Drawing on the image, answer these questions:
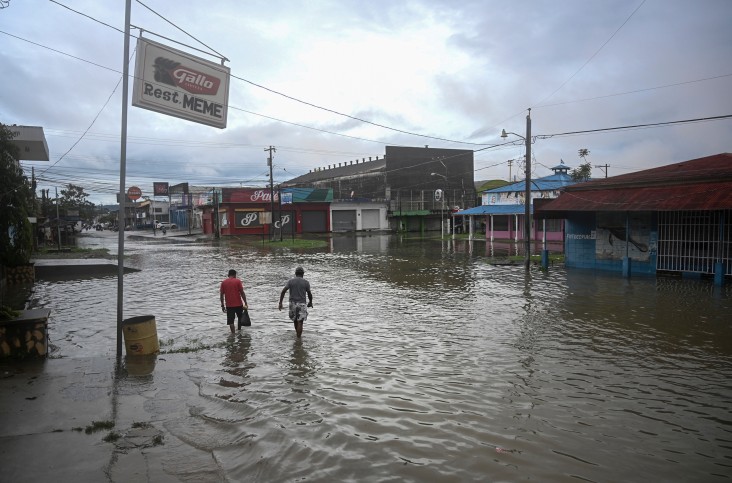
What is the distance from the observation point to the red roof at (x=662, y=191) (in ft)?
58.1

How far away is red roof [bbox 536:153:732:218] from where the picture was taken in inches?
697

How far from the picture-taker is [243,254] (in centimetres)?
3412

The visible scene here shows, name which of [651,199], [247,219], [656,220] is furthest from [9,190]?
[247,219]

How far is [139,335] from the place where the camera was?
29.6 ft

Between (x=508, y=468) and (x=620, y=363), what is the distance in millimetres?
4646

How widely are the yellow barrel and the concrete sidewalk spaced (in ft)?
0.71

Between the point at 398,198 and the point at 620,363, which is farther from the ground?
the point at 398,198

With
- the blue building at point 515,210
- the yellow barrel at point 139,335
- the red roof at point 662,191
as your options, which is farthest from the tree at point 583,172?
the yellow barrel at point 139,335

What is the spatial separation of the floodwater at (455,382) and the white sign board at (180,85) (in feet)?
15.0

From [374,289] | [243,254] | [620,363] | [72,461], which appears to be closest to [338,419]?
[72,461]

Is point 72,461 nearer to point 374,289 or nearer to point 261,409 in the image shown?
point 261,409

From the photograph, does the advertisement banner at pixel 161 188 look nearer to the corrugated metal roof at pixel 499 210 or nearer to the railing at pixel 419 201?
the railing at pixel 419 201

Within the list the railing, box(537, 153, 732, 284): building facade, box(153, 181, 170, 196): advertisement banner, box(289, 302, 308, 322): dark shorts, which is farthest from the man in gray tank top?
box(153, 181, 170, 196): advertisement banner

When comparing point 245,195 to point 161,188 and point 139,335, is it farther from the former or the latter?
point 139,335
